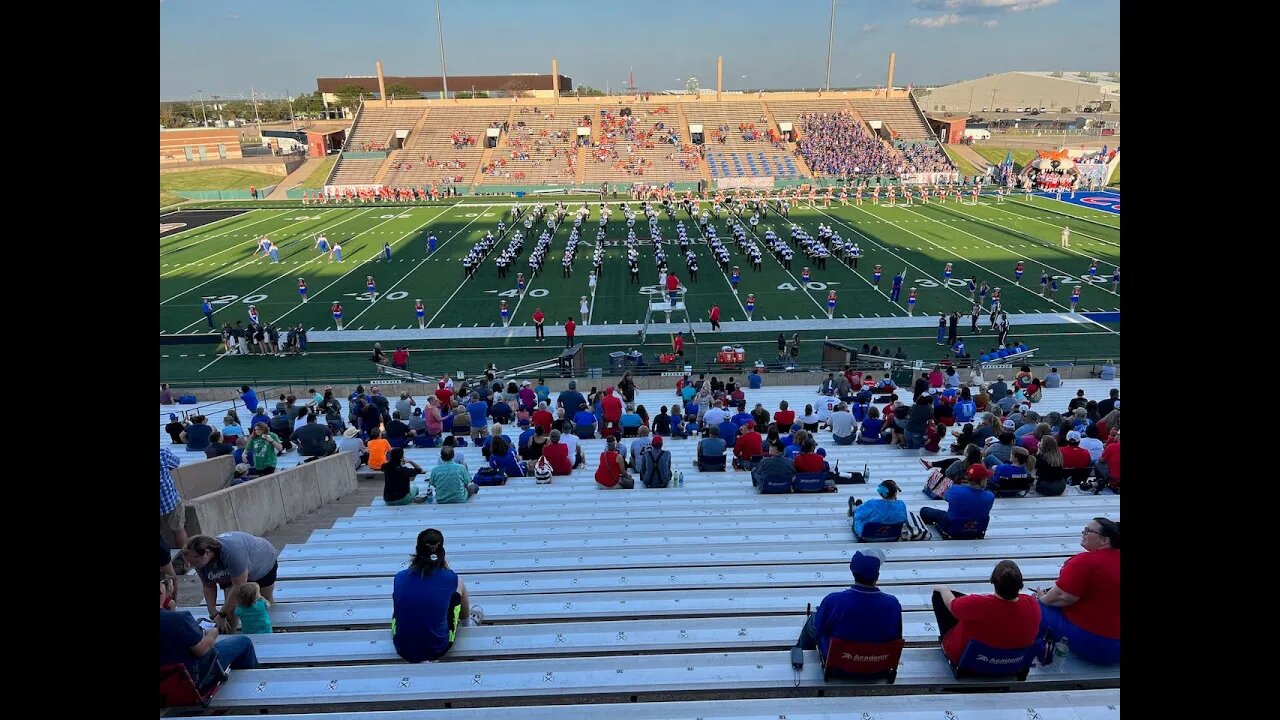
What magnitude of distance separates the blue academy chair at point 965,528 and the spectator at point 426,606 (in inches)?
144

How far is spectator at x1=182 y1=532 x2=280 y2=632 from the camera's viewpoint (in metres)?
4.22

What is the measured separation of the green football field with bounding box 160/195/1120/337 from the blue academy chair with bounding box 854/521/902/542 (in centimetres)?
1750

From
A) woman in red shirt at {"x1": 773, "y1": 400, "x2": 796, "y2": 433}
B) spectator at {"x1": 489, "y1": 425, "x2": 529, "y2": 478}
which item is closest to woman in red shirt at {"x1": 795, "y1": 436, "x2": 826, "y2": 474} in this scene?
woman in red shirt at {"x1": 773, "y1": 400, "x2": 796, "y2": 433}

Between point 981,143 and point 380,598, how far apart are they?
2881 inches

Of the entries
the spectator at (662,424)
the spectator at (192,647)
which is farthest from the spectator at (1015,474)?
the spectator at (192,647)

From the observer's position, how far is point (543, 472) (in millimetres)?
8234

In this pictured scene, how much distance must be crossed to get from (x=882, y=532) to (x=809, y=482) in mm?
1807

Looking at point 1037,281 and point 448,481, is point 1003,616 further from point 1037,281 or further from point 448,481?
point 1037,281

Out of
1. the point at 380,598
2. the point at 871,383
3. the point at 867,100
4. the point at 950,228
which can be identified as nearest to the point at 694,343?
the point at 871,383

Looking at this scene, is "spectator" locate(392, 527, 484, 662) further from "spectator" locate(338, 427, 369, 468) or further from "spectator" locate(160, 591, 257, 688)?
"spectator" locate(338, 427, 369, 468)

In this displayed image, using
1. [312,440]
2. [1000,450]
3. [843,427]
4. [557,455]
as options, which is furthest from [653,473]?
[312,440]
